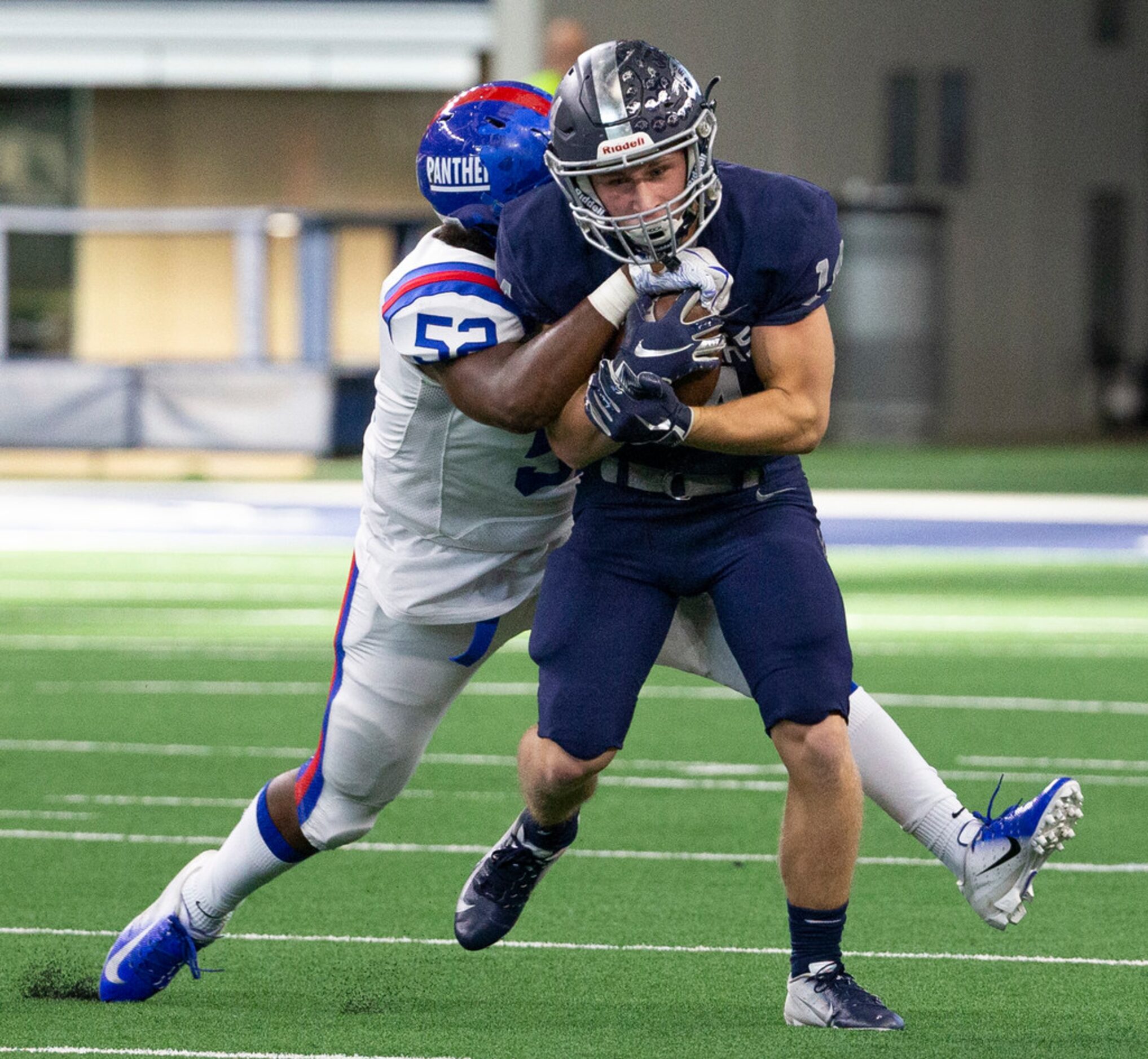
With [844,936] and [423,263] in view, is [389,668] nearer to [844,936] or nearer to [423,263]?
[423,263]

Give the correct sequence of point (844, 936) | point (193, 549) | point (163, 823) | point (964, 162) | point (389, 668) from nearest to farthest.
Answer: point (389, 668) → point (844, 936) → point (163, 823) → point (193, 549) → point (964, 162)

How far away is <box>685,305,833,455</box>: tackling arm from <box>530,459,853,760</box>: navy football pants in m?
0.17

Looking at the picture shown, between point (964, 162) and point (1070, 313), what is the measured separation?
8.03 feet

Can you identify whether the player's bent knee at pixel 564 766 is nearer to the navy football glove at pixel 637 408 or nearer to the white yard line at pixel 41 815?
the navy football glove at pixel 637 408

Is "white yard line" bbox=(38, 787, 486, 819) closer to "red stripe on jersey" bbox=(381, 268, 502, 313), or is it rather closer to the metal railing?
"red stripe on jersey" bbox=(381, 268, 502, 313)

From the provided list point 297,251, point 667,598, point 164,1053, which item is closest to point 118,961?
point 164,1053

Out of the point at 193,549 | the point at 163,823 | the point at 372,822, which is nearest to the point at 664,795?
the point at 163,823

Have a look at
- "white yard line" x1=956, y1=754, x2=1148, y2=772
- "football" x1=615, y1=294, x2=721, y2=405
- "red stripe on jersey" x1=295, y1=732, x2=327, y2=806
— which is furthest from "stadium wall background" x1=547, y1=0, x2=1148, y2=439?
"football" x1=615, y1=294, x2=721, y2=405

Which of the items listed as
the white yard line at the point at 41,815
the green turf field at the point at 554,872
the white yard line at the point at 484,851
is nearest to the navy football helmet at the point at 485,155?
the green turf field at the point at 554,872

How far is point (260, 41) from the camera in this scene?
829 inches

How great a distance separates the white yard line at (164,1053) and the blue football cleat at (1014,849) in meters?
0.94

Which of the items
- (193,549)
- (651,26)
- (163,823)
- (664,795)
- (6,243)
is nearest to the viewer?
(163,823)

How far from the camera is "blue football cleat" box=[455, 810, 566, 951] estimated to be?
405 cm

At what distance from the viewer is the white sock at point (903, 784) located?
3871 mm
